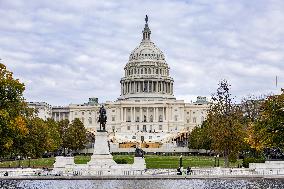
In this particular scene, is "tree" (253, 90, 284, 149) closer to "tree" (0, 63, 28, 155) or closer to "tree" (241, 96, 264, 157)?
"tree" (241, 96, 264, 157)

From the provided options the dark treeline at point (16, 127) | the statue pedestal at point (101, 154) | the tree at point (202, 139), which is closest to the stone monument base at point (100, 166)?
the statue pedestal at point (101, 154)

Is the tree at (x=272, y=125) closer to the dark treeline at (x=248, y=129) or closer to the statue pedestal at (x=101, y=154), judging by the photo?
the dark treeline at (x=248, y=129)

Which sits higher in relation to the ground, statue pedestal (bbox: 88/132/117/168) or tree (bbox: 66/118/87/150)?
tree (bbox: 66/118/87/150)

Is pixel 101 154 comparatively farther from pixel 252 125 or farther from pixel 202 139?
pixel 202 139

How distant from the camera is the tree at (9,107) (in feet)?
211

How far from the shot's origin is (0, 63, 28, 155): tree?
64438mm

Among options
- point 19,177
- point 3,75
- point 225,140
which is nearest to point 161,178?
point 19,177

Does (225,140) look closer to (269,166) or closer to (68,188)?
(269,166)

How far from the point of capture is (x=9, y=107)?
6738cm

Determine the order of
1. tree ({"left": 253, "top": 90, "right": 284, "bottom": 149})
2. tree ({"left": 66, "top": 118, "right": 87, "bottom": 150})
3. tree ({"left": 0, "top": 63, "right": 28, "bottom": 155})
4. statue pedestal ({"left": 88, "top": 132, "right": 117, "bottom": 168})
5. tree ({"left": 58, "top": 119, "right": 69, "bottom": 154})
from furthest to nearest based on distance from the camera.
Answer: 1. tree ({"left": 66, "top": 118, "right": 87, "bottom": 150})
2. tree ({"left": 58, "top": 119, "right": 69, "bottom": 154})
3. statue pedestal ({"left": 88, "top": 132, "right": 117, "bottom": 168})
4. tree ({"left": 253, "top": 90, "right": 284, "bottom": 149})
5. tree ({"left": 0, "top": 63, "right": 28, "bottom": 155})

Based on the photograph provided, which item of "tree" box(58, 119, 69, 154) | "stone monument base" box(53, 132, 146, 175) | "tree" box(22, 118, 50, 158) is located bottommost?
"stone monument base" box(53, 132, 146, 175)

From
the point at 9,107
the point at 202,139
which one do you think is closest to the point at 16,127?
the point at 9,107

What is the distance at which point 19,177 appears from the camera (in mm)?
65062

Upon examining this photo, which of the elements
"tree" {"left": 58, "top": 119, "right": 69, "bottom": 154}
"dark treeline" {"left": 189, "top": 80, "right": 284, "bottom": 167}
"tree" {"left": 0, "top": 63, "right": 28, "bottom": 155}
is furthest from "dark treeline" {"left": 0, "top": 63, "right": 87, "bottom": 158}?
"dark treeline" {"left": 189, "top": 80, "right": 284, "bottom": 167}
